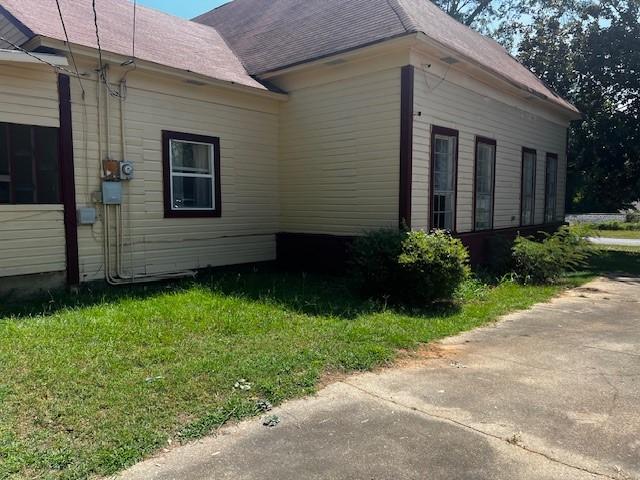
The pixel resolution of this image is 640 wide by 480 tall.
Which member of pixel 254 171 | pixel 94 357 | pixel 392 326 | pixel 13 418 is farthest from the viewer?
pixel 254 171

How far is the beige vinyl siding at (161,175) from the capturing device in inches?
310

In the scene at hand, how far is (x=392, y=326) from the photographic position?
241 inches

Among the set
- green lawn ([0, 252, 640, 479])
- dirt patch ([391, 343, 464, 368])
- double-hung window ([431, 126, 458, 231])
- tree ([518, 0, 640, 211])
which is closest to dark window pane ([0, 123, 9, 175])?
green lawn ([0, 252, 640, 479])

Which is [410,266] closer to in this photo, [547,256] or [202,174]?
[547,256]

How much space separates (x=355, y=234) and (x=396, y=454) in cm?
648

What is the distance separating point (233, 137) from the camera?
987cm

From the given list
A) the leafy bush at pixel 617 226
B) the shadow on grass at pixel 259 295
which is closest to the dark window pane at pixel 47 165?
the shadow on grass at pixel 259 295

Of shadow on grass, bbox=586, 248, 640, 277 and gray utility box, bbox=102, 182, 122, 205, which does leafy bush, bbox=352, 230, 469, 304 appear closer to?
gray utility box, bbox=102, 182, 122, 205

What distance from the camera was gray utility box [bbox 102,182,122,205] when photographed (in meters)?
7.87

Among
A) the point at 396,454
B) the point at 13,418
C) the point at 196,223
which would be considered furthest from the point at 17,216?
the point at 396,454

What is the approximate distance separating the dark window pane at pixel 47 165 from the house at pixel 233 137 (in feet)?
0.07

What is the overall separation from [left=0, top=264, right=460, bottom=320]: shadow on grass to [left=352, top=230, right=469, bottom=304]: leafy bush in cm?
27

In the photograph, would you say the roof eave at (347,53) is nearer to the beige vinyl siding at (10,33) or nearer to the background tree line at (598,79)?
the beige vinyl siding at (10,33)

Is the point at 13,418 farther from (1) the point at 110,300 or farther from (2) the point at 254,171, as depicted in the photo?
(2) the point at 254,171
